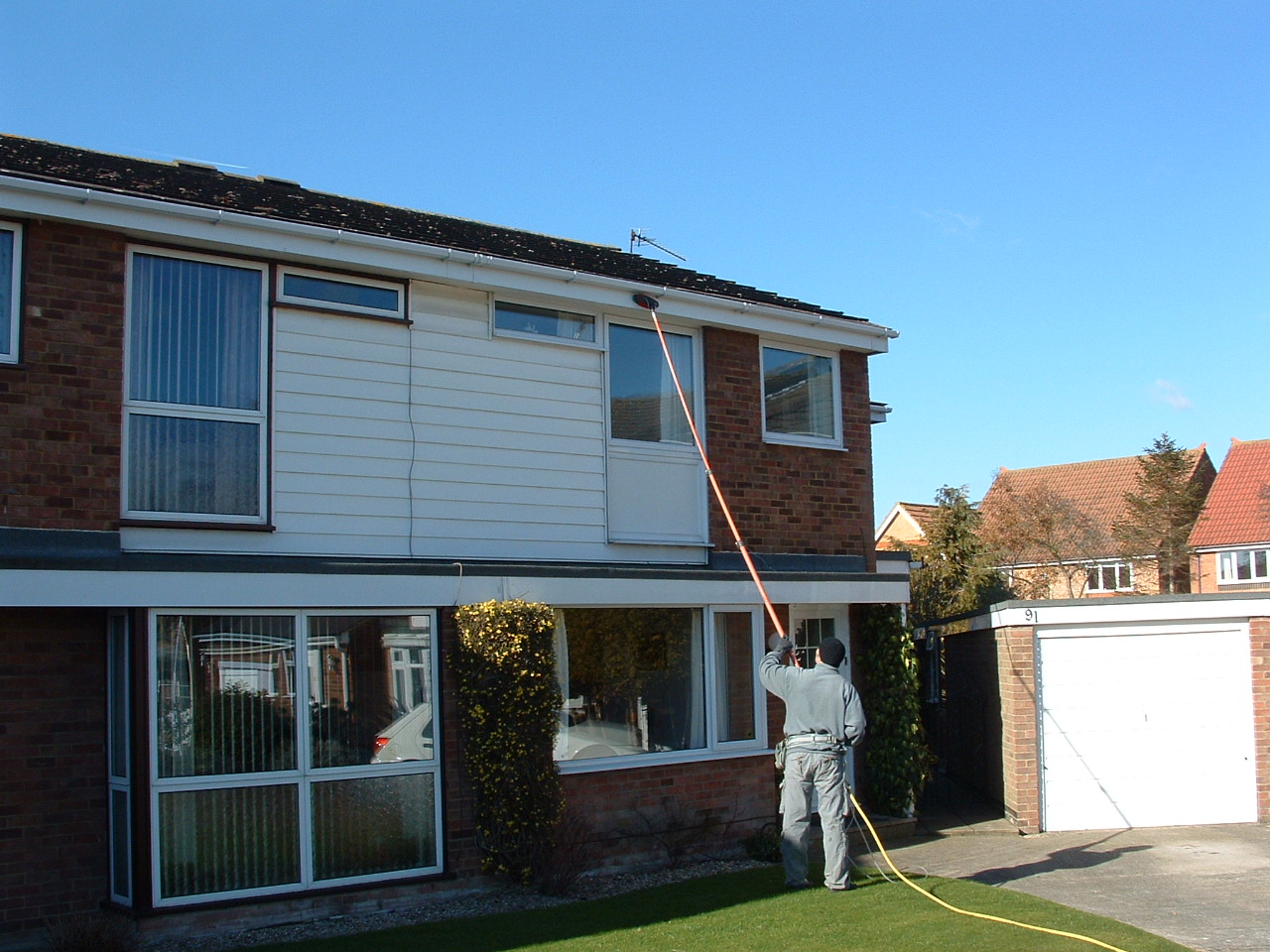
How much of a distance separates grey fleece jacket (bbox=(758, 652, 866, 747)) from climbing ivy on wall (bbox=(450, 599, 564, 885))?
72.5 inches

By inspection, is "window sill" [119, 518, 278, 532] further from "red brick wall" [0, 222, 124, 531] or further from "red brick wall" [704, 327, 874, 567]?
"red brick wall" [704, 327, 874, 567]

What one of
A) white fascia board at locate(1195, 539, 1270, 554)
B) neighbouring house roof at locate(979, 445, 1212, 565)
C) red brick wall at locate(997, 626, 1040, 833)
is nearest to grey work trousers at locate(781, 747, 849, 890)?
red brick wall at locate(997, 626, 1040, 833)

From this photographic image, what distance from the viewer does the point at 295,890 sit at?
8.34 m

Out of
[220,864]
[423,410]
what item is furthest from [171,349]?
[220,864]

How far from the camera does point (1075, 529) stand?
40594 millimetres

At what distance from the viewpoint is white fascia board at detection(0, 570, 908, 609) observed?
25.0 ft

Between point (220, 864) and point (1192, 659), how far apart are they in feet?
29.6

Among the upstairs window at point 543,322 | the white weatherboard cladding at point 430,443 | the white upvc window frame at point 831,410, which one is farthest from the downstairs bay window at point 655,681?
the upstairs window at point 543,322

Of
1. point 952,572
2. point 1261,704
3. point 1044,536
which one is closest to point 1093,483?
point 1044,536

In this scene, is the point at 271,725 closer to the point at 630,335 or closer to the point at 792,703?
the point at 792,703

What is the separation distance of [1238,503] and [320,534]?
3987 cm

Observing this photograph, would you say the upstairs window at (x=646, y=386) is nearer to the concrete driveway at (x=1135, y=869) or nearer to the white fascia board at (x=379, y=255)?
the white fascia board at (x=379, y=255)

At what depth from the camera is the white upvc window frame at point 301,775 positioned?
787 centimetres

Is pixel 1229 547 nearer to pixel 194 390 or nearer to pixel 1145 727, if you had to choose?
pixel 1145 727
